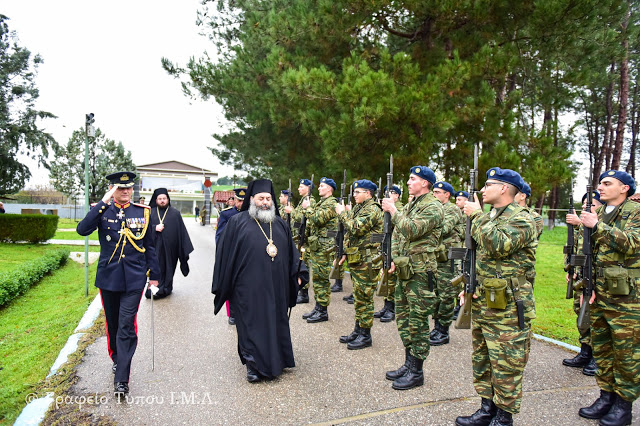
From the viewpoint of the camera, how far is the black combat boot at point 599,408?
3.60m

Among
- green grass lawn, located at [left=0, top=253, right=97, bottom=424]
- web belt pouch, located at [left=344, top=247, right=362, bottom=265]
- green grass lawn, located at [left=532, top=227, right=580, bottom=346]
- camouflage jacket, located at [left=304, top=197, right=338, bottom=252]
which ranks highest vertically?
camouflage jacket, located at [left=304, top=197, right=338, bottom=252]

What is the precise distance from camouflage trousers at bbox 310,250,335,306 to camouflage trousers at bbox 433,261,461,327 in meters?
1.71

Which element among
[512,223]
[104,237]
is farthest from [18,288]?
[512,223]

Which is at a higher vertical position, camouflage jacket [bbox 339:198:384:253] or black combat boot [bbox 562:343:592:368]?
camouflage jacket [bbox 339:198:384:253]

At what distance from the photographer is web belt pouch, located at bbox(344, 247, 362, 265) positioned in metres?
5.62

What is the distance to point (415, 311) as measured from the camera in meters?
4.24

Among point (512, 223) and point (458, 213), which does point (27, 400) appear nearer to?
point (512, 223)

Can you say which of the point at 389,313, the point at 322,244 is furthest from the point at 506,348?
the point at 322,244

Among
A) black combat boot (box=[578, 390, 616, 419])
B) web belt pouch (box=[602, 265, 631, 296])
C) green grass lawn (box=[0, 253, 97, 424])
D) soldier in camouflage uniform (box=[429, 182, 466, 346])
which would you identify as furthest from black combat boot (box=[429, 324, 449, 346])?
green grass lawn (box=[0, 253, 97, 424])

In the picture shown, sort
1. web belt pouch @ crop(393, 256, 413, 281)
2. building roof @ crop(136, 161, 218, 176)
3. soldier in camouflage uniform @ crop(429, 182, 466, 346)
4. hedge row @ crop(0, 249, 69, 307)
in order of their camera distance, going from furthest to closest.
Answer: building roof @ crop(136, 161, 218, 176), hedge row @ crop(0, 249, 69, 307), soldier in camouflage uniform @ crop(429, 182, 466, 346), web belt pouch @ crop(393, 256, 413, 281)

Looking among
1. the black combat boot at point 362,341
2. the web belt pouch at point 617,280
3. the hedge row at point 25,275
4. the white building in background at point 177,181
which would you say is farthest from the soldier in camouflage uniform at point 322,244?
the white building in background at point 177,181

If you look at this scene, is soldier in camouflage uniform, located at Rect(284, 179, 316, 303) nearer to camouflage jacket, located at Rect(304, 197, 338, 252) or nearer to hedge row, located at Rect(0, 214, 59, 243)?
camouflage jacket, located at Rect(304, 197, 338, 252)

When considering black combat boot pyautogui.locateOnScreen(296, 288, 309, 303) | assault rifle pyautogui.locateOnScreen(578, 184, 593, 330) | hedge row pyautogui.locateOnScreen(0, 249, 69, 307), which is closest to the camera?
assault rifle pyautogui.locateOnScreen(578, 184, 593, 330)

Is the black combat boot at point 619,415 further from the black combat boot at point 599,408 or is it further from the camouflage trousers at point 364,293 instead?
the camouflage trousers at point 364,293
